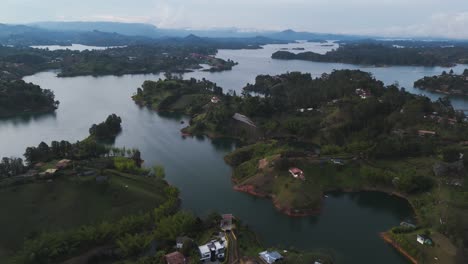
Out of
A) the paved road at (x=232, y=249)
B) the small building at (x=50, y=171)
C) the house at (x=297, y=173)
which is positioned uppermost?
the small building at (x=50, y=171)

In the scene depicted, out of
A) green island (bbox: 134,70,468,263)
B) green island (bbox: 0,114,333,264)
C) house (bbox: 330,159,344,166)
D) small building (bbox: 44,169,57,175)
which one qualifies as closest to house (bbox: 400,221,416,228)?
green island (bbox: 134,70,468,263)

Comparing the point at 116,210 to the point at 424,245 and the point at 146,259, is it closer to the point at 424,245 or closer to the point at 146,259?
the point at 146,259

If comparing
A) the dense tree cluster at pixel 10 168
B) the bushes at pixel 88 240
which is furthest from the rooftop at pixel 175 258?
the dense tree cluster at pixel 10 168

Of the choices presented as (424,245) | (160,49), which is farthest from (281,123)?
(160,49)

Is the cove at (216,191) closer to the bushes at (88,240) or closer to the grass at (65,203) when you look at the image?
the grass at (65,203)

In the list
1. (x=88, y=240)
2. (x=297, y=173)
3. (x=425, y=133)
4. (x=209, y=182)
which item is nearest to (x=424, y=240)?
(x=297, y=173)
